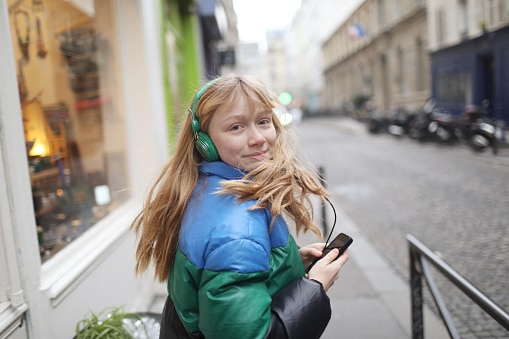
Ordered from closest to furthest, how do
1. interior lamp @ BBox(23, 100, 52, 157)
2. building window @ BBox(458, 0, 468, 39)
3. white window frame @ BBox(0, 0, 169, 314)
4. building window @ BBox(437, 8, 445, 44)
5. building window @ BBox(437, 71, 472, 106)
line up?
Answer: white window frame @ BBox(0, 0, 169, 314) → interior lamp @ BBox(23, 100, 52, 157) → building window @ BBox(458, 0, 468, 39) → building window @ BBox(437, 71, 472, 106) → building window @ BBox(437, 8, 445, 44)

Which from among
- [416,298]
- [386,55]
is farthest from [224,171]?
[386,55]

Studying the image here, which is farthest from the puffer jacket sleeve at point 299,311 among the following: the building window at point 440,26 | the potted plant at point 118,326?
the building window at point 440,26

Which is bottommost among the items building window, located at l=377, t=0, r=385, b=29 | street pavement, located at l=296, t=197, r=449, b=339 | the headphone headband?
street pavement, located at l=296, t=197, r=449, b=339

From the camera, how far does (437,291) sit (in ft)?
8.00

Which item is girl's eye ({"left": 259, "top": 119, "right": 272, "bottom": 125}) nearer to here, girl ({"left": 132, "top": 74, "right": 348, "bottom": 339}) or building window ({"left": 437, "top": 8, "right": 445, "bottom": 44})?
girl ({"left": 132, "top": 74, "right": 348, "bottom": 339})

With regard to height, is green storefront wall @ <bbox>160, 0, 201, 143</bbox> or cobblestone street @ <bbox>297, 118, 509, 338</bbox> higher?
green storefront wall @ <bbox>160, 0, 201, 143</bbox>

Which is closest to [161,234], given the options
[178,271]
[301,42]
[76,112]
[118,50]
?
[178,271]

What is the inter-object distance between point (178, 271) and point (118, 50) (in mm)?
3679

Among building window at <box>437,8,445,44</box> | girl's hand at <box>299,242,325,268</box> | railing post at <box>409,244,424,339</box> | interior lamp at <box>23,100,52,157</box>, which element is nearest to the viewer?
girl's hand at <box>299,242,325,268</box>

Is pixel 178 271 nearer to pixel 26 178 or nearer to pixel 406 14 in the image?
pixel 26 178

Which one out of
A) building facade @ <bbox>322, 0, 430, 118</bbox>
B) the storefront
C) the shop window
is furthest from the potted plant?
building facade @ <bbox>322, 0, 430, 118</bbox>

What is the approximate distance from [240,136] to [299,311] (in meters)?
0.57

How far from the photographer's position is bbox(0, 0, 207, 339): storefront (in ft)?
6.57

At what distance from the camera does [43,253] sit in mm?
2631
